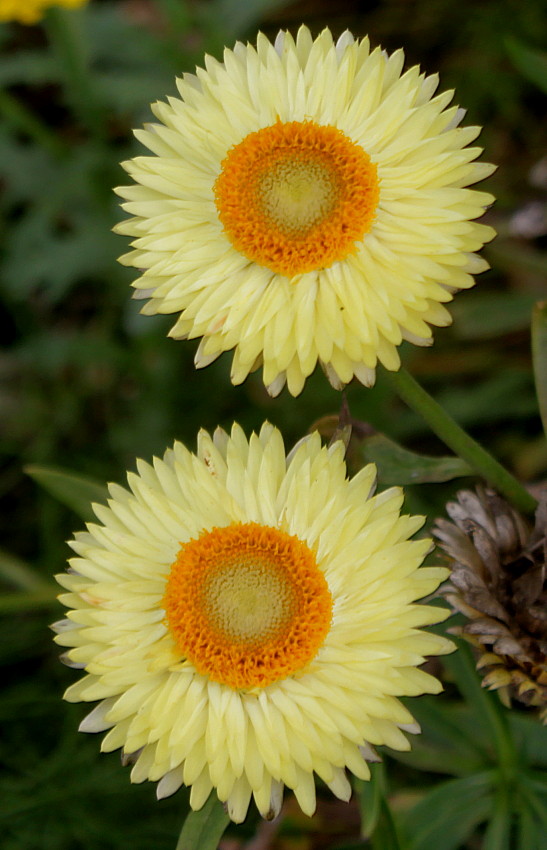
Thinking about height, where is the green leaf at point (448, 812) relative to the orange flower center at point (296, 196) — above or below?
below

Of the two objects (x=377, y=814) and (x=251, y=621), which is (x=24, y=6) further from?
(x=377, y=814)

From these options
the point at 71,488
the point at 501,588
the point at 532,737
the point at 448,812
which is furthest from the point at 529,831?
the point at 71,488

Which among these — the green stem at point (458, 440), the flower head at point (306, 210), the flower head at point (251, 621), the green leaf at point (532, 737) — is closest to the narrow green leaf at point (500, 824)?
the green leaf at point (532, 737)

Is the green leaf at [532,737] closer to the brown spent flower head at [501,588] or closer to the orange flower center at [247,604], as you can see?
the brown spent flower head at [501,588]

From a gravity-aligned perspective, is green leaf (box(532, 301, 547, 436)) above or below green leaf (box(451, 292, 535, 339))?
below

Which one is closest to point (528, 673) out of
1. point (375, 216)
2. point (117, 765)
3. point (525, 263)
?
point (375, 216)

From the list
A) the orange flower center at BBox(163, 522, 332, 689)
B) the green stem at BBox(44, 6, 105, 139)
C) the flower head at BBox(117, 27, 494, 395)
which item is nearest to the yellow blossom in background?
the green stem at BBox(44, 6, 105, 139)

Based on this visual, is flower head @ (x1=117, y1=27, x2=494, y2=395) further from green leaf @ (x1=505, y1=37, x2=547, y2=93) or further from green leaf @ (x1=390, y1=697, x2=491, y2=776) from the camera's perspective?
green leaf @ (x1=390, y1=697, x2=491, y2=776)
